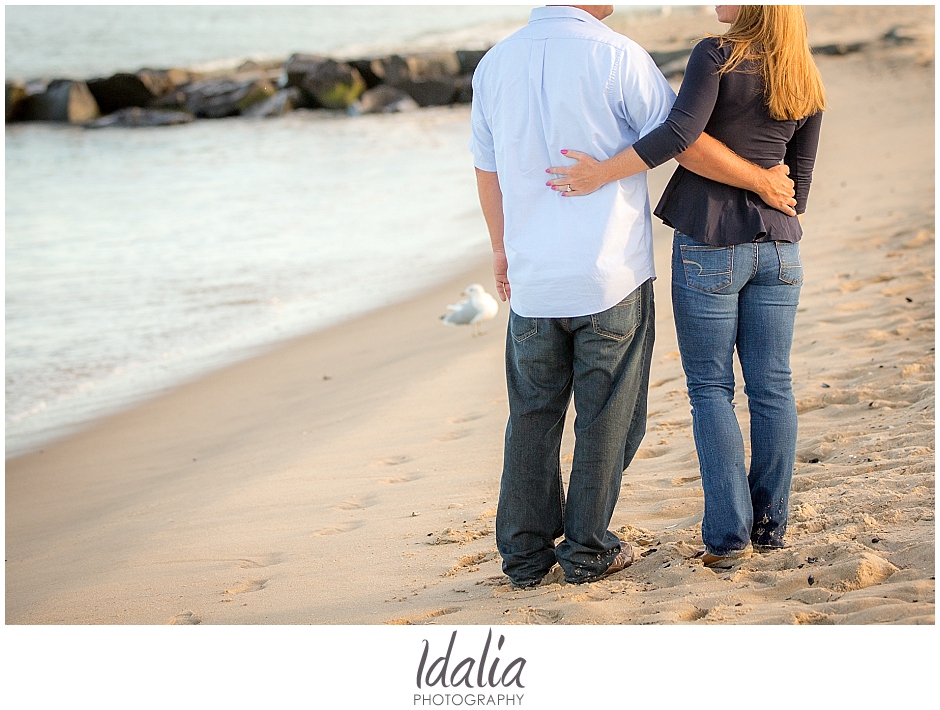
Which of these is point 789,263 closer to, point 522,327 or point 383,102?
point 522,327

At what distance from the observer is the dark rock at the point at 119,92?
70.0 feet

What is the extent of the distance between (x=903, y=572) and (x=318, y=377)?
12.0ft

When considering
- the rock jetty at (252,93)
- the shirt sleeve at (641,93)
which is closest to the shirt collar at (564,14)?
the shirt sleeve at (641,93)

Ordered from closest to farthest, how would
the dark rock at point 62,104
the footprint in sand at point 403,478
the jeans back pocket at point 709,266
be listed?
1. the jeans back pocket at point 709,266
2. the footprint in sand at point 403,478
3. the dark rock at point 62,104

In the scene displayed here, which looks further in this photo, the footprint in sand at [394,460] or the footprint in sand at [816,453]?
the footprint in sand at [394,460]

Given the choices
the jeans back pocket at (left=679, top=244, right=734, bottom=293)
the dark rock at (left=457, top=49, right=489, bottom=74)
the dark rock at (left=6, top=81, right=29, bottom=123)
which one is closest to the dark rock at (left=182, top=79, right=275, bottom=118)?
the dark rock at (left=6, top=81, right=29, bottom=123)

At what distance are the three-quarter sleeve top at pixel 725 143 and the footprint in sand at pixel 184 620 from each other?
1.74 metres

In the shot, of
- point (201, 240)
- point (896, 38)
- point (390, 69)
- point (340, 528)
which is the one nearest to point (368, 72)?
point (390, 69)

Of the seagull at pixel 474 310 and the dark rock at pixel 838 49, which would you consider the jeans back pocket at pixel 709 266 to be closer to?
the seagull at pixel 474 310

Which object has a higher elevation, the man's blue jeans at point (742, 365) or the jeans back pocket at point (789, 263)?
the jeans back pocket at point (789, 263)

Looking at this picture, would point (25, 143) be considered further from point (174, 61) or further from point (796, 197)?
point (796, 197)

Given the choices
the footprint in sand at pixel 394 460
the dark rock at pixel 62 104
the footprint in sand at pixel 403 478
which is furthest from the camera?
the dark rock at pixel 62 104

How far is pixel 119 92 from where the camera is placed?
21.3 metres
